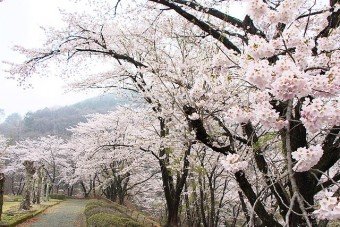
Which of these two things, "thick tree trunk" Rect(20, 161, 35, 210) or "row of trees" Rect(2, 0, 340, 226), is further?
"thick tree trunk" Rect(20, 161, 35, 210)

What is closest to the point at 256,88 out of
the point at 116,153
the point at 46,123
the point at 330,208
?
the point at 330,208

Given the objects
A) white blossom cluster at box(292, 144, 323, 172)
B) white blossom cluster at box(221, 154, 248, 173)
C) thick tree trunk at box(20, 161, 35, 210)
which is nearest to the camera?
white blossom cluster at box(292, 144, 323, 172)

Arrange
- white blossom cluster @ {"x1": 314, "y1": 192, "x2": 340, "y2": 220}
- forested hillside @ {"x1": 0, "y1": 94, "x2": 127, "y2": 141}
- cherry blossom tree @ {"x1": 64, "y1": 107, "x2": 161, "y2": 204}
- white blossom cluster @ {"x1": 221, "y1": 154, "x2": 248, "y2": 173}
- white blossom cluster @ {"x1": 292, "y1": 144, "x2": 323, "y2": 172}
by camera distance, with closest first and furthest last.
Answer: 1. white blossom cluster @ {"x1": 314, "y1": 192, "x2": 340, "y2": 220}
2. white blossom cluster @ {"x1": 292, "y1": 144, "x2": 323, "y2": 172}
3. white blossom cluster @ {"x1": 221, "y1": 154, "x2": 248, "y2": 173}
4. cherry blossom tree @ {"x1": 64, "y1": 107, "x2": 161, "y2": 204}
5. forested hillside @ {"x1": 0, "y1": 94, "x2": 127, "y2": 141}

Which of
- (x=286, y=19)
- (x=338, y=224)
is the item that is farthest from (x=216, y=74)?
(x=338, y=224)

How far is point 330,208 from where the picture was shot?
2084 mm

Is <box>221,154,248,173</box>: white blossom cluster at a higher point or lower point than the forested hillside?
lower

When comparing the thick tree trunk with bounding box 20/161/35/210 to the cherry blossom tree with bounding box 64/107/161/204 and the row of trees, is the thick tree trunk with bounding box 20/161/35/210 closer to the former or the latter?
the cherry blossom tree with bounding box 64/107/161/204

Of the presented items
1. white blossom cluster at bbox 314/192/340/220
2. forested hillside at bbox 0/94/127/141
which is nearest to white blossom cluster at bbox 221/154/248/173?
white blossom cluster at bbox 314/192/340/220

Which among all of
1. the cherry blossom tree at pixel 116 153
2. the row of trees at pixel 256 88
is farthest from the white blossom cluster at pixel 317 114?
the cherry blossom tree at pixel 116 153

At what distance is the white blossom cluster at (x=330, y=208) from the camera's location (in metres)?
2.04

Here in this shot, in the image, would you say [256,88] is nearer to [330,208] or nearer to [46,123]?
[330,208]

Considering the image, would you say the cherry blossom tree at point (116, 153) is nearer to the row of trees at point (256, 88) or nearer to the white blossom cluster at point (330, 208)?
the row of trees at point (256, 88)

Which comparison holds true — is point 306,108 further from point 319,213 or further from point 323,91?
point 319,213

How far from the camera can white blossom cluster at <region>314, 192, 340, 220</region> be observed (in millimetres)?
2045
